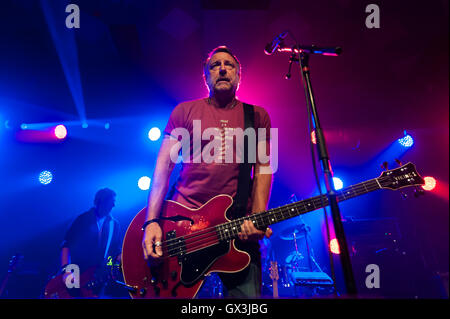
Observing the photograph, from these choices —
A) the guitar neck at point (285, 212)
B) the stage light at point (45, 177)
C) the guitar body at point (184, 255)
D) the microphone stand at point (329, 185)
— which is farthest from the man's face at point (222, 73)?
the stage light at point (45, 177)

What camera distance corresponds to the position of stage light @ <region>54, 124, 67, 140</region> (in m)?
6.58

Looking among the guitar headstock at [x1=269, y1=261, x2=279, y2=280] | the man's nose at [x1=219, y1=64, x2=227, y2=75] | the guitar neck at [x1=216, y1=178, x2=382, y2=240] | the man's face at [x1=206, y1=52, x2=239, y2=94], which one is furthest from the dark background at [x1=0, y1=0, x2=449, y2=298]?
the guitar neck at [x1=216, y1=178, x2=382, y2=240]

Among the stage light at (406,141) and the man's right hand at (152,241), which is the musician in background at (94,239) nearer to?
the man's right hand at (152,241)

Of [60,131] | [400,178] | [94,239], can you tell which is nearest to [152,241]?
[400,178]

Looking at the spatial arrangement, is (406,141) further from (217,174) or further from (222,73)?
(217,174)

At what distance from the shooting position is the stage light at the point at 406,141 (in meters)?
7.41

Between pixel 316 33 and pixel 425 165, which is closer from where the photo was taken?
pixel 316 33

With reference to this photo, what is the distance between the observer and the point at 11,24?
4895mm

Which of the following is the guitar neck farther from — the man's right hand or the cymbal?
the cymbal

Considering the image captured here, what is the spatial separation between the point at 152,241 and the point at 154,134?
560 cm

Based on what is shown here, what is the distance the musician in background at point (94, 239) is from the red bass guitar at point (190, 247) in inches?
129

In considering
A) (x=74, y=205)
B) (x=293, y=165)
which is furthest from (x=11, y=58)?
(x=293, y=165)

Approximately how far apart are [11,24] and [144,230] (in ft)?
18.4

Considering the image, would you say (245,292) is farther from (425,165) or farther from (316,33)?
(425,165)
